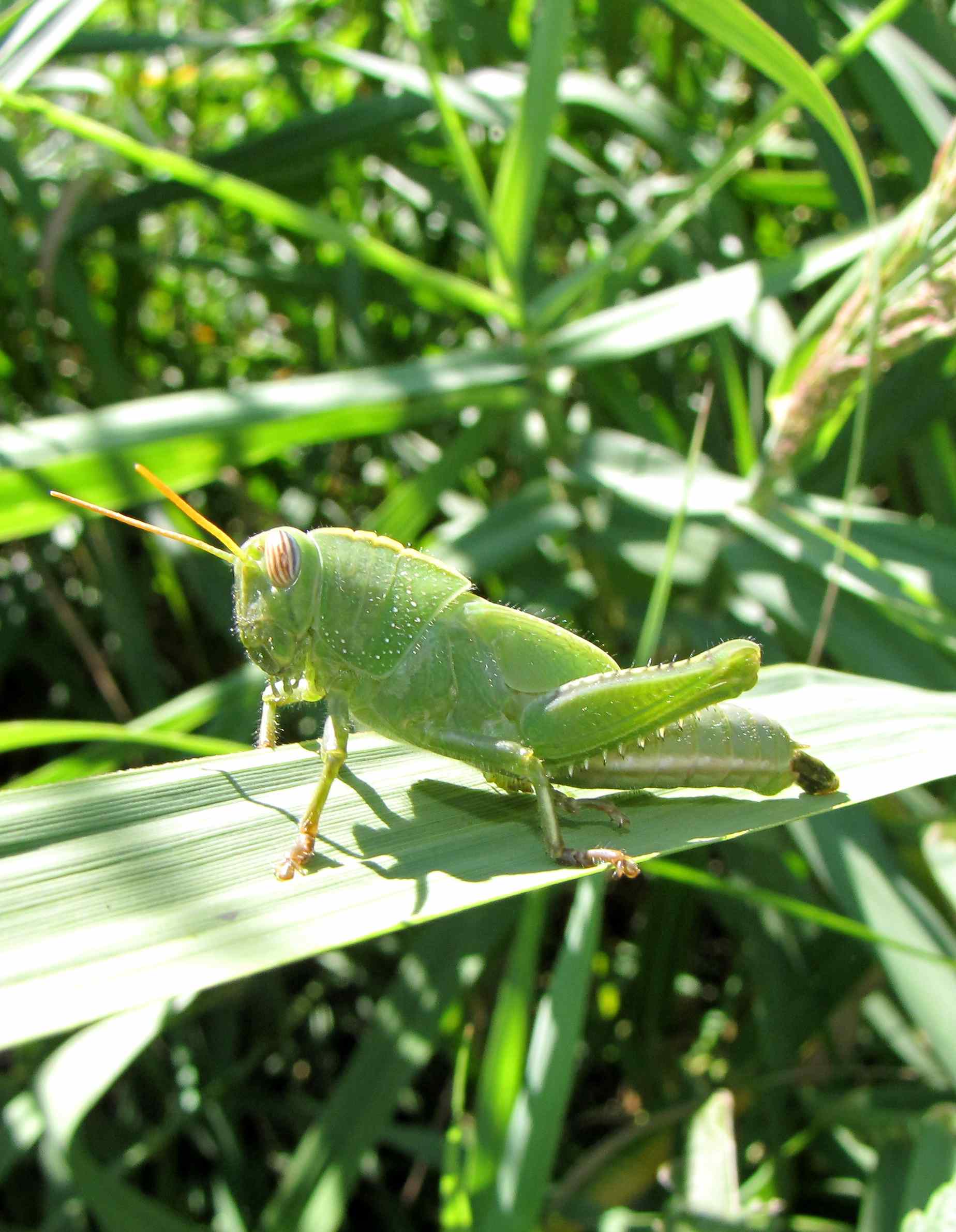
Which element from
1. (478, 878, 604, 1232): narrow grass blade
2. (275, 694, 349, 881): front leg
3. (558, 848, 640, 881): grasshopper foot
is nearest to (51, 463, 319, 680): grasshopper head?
(275, 694, 349, 881): front leg

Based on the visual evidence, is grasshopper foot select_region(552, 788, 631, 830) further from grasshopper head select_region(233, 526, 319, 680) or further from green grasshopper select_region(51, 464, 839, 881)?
grasshopper head select_region(233, 526, 319, 680)

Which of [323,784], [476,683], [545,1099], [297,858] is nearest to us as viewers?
[297,858]

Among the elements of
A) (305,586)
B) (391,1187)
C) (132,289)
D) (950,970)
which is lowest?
(391,1187)

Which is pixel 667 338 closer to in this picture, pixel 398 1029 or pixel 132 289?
pixel 398 1029

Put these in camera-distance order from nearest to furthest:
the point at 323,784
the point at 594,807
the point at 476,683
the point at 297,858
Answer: the point at 297,858 → the point at 323,784 → the point at 594,807 → the point at 476,683

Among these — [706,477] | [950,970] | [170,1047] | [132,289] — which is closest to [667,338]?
[706,477]

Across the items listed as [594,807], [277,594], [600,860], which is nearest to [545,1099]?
[594,807]

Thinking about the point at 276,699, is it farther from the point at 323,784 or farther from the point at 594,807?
the point at 594,807
